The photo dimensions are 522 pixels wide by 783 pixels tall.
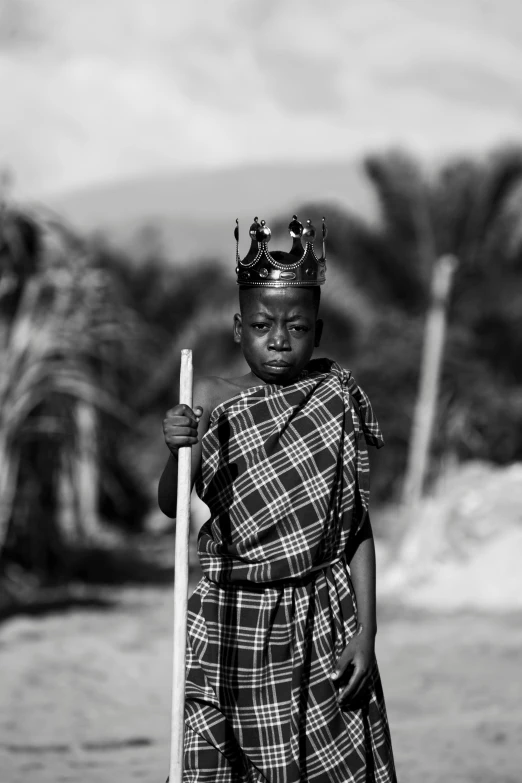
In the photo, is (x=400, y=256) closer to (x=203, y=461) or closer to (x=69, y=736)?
(x=69, y=736)

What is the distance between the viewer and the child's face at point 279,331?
2783 millimetres

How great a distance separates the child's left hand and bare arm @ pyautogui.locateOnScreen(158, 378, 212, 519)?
21.0 inches

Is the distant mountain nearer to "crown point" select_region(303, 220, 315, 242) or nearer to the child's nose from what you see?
"crown point" select_region(303, 220, 315, 242)

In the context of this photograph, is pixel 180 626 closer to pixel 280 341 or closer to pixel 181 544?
pixel 181 544

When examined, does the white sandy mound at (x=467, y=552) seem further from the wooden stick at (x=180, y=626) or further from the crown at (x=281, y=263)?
the wooden stick at (x=180, y=626)

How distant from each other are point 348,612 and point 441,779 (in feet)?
9.54

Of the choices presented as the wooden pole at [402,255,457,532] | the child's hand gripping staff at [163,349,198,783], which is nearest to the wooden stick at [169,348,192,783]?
the child's hand gripping staff at [163,349,198,783]

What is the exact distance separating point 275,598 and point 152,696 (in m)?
6.28

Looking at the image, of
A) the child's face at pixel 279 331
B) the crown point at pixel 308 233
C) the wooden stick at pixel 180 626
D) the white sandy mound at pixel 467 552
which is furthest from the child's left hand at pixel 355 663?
the white sandy mound at pixel 467 552

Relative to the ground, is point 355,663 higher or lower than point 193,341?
higher

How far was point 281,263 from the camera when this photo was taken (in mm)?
2807

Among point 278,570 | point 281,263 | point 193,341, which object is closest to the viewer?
point 278,570

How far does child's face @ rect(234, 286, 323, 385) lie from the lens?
278cm

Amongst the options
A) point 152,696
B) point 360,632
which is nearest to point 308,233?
point 360,632
